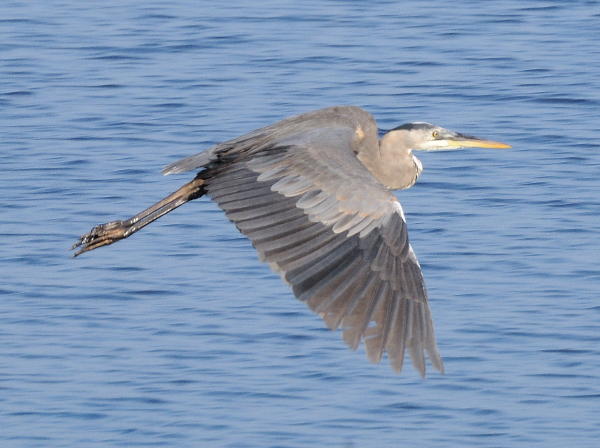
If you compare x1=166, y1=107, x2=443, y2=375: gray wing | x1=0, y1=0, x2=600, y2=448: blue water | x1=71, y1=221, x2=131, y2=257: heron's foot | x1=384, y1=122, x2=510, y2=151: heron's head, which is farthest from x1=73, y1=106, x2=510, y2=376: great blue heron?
x1=0, y1=0, x2=600, y2=448: blue water

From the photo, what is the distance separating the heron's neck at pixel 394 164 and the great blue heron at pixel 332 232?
0.69 m

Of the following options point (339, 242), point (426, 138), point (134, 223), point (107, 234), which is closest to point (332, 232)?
point (339, 242)

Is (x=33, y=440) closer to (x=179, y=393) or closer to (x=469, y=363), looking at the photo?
(x=179, y=393)

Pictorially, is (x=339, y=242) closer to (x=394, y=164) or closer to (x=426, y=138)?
(x=394, y=164)

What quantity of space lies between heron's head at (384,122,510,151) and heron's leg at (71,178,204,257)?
1.32 meters

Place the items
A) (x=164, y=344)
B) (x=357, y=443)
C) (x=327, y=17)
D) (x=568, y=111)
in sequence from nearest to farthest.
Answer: (x=357, y=443)
(x=164, y=344)
(x=568, y=111)
(x=327, y=17)

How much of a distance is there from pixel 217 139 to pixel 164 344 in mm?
3412

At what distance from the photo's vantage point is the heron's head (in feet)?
30.2

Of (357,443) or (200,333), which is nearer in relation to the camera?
(357,443)

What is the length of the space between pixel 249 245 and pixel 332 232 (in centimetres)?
377

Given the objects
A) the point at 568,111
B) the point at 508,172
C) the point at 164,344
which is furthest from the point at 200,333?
the point at 568,111

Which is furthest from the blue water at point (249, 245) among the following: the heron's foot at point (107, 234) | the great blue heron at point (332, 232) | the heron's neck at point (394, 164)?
the great blue heron at point (332, 232)

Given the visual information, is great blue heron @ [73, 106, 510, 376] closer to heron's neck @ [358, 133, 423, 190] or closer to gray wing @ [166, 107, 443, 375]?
gray wing @ [166, 107, 443, 375]

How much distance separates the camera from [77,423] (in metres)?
8.68
